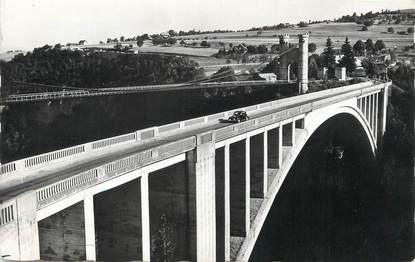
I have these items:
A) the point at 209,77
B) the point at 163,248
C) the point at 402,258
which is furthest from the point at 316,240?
the point at 209,77

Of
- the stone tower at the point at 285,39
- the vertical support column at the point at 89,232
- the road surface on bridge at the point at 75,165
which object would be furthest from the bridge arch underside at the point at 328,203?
the stone tower at the point at 285,39

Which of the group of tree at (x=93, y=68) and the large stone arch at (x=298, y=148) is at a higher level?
the group of tree at (x=93, y=68)

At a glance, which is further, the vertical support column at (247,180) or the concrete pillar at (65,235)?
the vertical support column at (247,180)

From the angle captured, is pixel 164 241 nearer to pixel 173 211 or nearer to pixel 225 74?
pixel 173 211

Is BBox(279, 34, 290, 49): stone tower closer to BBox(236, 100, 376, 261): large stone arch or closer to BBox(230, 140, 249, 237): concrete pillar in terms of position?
→ BBox(236, 100, 376, 261): large stone arch

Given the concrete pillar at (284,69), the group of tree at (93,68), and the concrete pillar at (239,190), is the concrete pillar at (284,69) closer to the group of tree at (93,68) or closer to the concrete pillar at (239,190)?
the group of tree at (93,68)

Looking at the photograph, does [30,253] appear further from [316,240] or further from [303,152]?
[303,152]

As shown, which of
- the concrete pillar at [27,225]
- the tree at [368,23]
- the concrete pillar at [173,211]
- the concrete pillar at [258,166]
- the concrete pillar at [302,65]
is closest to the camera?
the concrete pillar at [27,225]
